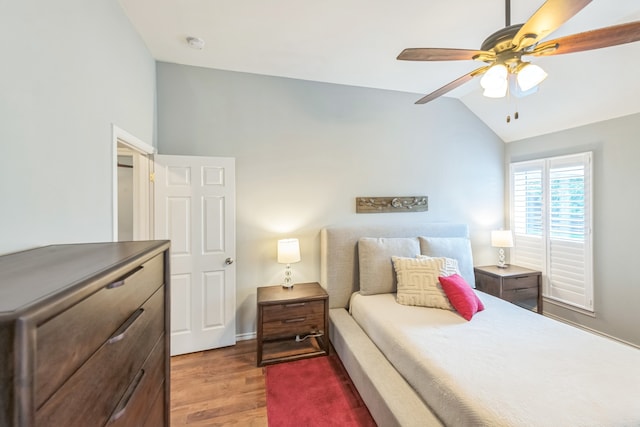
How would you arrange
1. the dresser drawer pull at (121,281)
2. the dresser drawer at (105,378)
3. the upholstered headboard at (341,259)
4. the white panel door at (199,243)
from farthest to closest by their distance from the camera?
the upholstered headboard at (341,259), the white panel door at (199,243), the dresser drawer pull at (121,281), the dresser drawer at (105,378)

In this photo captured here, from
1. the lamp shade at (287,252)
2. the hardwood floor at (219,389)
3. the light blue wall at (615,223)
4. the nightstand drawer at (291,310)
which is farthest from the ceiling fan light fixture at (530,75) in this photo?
the hardwood floor at (219,389)

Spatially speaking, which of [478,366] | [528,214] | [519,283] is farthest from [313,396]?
[528,214]

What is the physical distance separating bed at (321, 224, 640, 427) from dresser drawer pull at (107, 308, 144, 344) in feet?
4.54

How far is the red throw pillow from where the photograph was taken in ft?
6.95

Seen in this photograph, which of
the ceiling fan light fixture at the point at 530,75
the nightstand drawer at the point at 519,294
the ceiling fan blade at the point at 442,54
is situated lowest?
the nightstand drawer at the point at 519,294

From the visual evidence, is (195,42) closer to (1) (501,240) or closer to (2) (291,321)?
(2) (291,321)

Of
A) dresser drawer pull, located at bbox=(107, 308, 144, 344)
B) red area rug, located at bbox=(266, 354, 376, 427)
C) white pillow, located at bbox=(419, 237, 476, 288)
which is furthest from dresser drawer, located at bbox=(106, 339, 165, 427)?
white pillow, located at bbox=(419, 237, 476, 288)

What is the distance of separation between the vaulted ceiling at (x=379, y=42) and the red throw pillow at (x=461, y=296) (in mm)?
2078

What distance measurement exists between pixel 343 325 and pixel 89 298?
2146mm

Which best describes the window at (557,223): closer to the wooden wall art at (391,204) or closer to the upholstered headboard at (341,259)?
the upholstered headboard at (341,259)

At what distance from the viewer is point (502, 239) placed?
3.39 m

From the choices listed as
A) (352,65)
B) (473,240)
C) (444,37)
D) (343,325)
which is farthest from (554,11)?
(473,240)

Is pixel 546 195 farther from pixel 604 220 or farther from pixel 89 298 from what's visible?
pixel 89 298

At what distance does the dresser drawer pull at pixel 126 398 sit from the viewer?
31.1 inches
